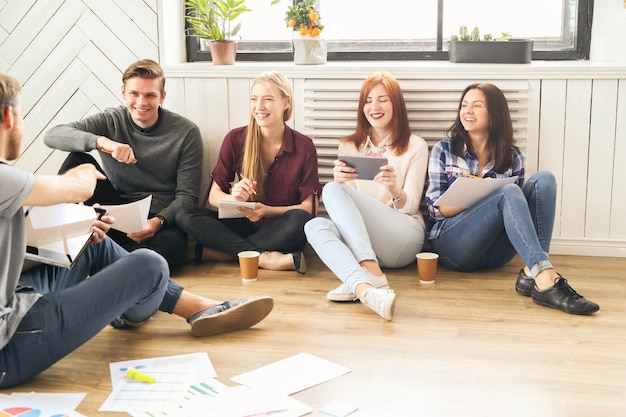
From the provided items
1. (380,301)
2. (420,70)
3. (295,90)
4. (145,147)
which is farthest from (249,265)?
(420,70)

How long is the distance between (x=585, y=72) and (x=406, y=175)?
902mm

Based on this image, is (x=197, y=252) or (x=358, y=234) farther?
(x=197, y=252)

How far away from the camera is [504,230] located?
312 cm

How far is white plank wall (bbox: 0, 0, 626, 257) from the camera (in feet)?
11.2

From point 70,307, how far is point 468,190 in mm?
1602

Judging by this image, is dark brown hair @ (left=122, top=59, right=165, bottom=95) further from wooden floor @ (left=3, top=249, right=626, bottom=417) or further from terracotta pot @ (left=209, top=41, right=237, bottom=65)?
wooden floor @ (left=3, top=249, right=626, bottom=417)

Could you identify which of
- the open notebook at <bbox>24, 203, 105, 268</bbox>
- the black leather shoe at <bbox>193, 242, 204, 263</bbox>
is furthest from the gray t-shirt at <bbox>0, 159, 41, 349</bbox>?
the black leather shoe at <bbox>193, 242, 204, 263</bbox>

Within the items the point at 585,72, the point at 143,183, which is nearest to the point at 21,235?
the point at 143,183

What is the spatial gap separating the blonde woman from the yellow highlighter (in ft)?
3.91

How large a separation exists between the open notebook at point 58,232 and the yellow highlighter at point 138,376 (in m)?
0.34

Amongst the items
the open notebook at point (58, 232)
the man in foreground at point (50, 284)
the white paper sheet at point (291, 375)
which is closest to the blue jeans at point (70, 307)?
the man in foreground at point (50, 284)

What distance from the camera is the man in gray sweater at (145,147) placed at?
3.40m

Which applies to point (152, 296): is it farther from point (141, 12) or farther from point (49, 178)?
point (141, 12)

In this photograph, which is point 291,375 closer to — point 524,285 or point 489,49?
point 524,285
